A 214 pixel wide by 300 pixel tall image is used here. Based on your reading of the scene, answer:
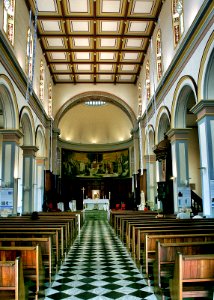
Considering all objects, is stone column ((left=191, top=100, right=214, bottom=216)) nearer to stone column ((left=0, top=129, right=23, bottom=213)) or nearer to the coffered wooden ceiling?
stone column ((left=0, top=129, right=23, bottom=213))

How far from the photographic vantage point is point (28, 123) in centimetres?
1772

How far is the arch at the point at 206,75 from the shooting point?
10.5 meters

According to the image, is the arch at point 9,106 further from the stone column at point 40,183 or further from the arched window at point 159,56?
the arched window at point 159,56

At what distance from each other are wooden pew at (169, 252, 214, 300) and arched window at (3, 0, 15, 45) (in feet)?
38.2

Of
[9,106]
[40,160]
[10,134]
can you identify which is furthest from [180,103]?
[40,160]

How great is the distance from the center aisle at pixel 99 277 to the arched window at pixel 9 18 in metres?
8.66

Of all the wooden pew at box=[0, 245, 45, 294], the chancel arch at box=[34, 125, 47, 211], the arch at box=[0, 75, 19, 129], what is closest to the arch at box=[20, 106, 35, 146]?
the chancel arch at box=[34, 125, 47, 211]

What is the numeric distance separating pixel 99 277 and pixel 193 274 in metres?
3.13

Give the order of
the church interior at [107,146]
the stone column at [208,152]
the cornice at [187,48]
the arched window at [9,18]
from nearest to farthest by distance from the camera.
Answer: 1. the church interior at [107,146]
2. the cornice at [187,48]
3. the stone column at [208,152]
4. the arched window at [9,18]

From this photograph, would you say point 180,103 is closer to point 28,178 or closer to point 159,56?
point 159,56

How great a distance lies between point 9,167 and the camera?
44.9 feet

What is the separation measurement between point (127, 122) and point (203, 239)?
2546 centimetres

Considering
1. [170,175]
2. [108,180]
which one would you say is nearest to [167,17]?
[170,175]

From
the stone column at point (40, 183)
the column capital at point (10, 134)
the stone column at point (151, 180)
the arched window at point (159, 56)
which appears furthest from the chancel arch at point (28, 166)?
the stone column at point (151, 180)
